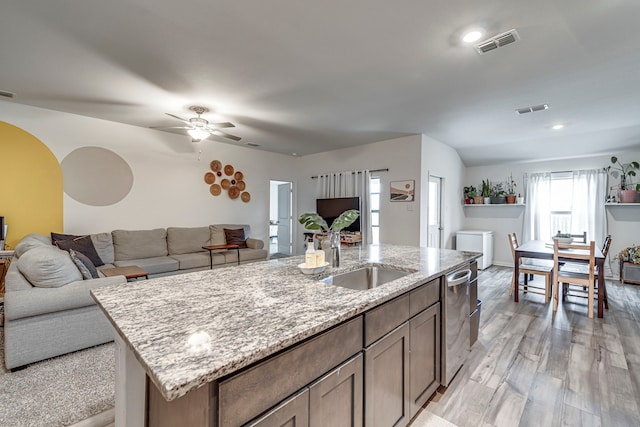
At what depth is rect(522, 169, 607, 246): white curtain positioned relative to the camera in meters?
5.14

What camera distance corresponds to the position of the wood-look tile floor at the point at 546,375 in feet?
5.74

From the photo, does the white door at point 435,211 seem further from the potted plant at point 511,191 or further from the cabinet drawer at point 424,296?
the cabinet drawer at point 424,296

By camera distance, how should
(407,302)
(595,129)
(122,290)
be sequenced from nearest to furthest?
(122,290) → (407,302) → (595,129)

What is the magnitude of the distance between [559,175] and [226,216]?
22.3ft

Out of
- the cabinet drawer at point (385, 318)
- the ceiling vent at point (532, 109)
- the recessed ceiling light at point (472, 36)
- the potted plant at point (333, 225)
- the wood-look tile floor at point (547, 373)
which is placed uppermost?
the recessed ceiling light at point (472, 36)

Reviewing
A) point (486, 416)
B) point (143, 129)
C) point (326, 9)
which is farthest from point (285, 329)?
point (143, 129)

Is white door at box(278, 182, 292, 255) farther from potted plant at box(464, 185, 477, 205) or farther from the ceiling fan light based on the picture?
potted plant at box(464, 185, 477, 205)

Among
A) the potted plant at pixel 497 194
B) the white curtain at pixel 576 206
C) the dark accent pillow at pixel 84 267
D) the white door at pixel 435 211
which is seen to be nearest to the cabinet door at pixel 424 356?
the dark accent pillow at pixel 84 267

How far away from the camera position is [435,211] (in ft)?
18.5

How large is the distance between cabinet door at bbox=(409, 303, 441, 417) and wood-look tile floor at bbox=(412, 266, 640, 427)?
161 mm

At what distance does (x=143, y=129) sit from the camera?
15.2ft

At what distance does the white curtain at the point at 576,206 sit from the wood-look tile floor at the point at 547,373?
2.32 m

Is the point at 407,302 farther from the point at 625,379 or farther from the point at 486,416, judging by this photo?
the point at 625,379

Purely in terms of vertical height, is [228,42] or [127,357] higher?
[228,42]
